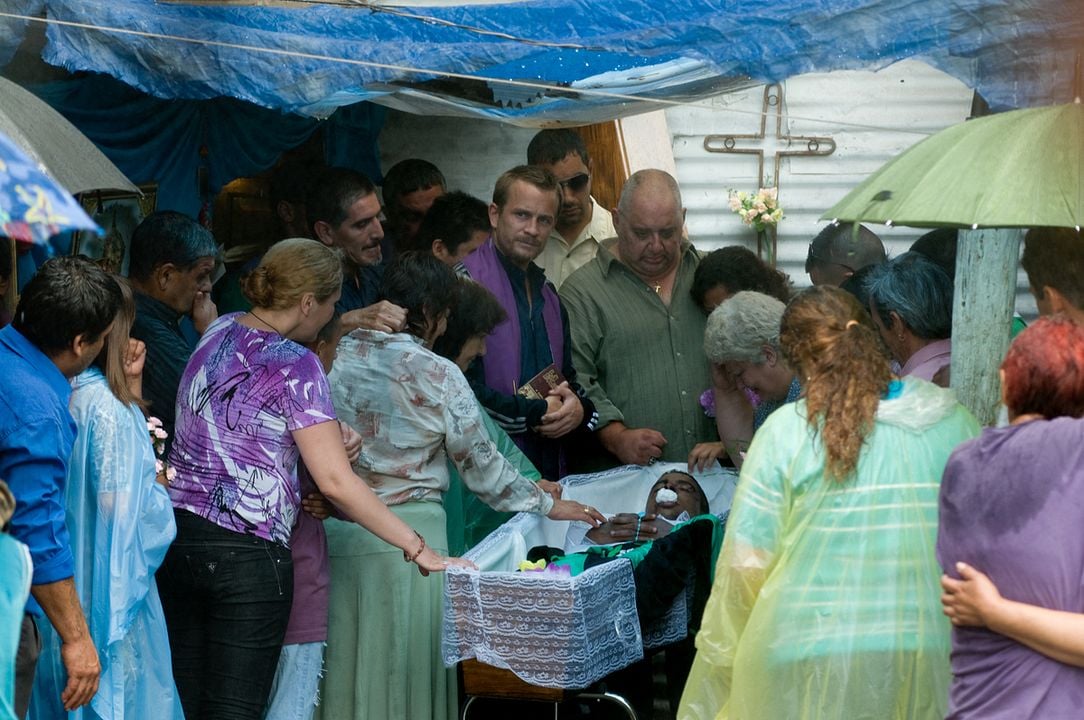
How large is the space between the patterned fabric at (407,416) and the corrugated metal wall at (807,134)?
12.5ft

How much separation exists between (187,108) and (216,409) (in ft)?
6.83

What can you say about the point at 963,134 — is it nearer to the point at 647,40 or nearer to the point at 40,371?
the point at 647,40

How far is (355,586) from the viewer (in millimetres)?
5289

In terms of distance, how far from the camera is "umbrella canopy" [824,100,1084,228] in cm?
371

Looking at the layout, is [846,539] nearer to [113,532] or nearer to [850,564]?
[850,564]

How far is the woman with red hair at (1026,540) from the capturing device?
321 centimetres

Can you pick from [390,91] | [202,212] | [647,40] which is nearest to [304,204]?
[202,212]

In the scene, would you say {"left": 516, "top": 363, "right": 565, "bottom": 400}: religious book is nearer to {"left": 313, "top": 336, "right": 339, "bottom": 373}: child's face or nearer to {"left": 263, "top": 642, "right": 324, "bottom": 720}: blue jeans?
{"left": 313, "top": 336, "right": 339, "bottom": 373}: child's face

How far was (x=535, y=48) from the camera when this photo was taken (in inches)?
218

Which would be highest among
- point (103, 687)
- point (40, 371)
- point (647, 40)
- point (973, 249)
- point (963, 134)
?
point (647, 40)

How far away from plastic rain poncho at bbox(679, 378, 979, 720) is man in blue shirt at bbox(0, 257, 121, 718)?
173 cm

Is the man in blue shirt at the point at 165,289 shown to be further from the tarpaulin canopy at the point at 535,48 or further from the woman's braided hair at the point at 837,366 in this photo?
the woman's braided hair at the point at 837,366

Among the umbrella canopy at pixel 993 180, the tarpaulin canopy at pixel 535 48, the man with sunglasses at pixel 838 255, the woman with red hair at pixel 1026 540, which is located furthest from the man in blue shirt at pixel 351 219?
the woman with red hair at pixel 1026 540

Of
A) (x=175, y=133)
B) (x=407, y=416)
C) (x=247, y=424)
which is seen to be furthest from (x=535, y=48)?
(x=247, y=424)
